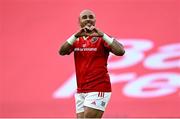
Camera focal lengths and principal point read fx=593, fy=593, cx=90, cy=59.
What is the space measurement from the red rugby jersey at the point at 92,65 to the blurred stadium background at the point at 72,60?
3016mm

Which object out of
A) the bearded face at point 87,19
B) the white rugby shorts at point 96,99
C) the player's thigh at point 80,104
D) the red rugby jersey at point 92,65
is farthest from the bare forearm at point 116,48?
the player's thigh at point 80,104

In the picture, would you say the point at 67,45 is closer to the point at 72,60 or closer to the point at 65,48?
the point at 65,48

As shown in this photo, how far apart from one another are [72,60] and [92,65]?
10.7 feet

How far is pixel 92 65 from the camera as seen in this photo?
15.4 feet

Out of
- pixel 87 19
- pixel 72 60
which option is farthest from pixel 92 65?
pixel 72 60

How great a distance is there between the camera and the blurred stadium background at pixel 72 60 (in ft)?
25.4

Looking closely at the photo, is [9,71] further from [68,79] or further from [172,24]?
[172,24]

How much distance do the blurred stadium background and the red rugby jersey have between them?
3.02m

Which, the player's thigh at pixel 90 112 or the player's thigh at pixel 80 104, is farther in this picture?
the player's thigh at pixel 80 104

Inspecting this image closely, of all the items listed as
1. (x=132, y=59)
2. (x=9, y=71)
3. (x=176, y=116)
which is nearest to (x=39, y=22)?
(x=9, y=71)

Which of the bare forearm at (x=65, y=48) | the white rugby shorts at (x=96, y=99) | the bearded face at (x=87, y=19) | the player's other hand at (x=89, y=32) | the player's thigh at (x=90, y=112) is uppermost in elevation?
the bearded face at (x=87, y=19)

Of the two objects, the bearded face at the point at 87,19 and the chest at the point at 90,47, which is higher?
the bearded face at the point at 87,19

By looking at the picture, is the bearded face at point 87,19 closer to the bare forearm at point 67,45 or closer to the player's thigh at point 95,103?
the bare forearm at point 67,45

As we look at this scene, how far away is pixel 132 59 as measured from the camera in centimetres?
788
